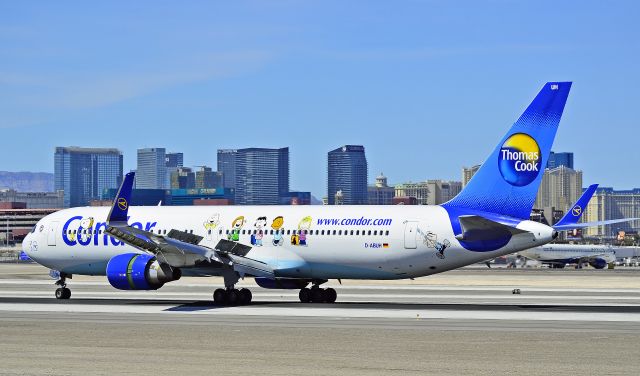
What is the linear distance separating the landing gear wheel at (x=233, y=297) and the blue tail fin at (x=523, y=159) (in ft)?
31.6

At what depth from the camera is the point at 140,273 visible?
4219cm

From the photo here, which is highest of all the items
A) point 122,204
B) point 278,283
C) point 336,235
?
point 122,204

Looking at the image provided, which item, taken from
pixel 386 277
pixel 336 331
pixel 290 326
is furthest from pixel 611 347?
pixel 386 277

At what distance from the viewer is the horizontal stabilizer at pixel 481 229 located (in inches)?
1570

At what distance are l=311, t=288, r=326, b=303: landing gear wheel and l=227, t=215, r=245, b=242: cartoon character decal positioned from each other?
12.3 feet

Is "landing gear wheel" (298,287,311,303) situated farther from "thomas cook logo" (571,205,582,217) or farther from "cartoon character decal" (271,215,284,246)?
"thomas cook logo" (571,205,582,217)

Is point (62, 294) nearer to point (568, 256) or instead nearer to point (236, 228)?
point (236, 228)

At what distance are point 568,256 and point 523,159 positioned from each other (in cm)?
9015

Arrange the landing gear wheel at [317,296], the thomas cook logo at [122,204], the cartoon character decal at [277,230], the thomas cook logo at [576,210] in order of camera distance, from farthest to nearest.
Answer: the thomas cook logo at [576,210] → the landing gear wheel at [317,296] → the cartoon character decal at [277,230] → the thomas cook logo at [122,204]

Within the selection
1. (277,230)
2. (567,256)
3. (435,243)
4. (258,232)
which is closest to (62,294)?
(258,232)

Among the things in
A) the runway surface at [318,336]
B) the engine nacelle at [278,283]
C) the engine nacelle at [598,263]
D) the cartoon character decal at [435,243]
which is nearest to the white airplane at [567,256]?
the engine nacelle at [598,263]

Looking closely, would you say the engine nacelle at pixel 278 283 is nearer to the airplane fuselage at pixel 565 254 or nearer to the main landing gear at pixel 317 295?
the main landing gear at pixel 317 295

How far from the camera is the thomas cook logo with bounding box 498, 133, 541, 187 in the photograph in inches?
1612

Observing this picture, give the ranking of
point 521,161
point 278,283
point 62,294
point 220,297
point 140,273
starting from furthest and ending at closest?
point 62,294
point 278,283
point 220,297
point 140,273
point 521,161
